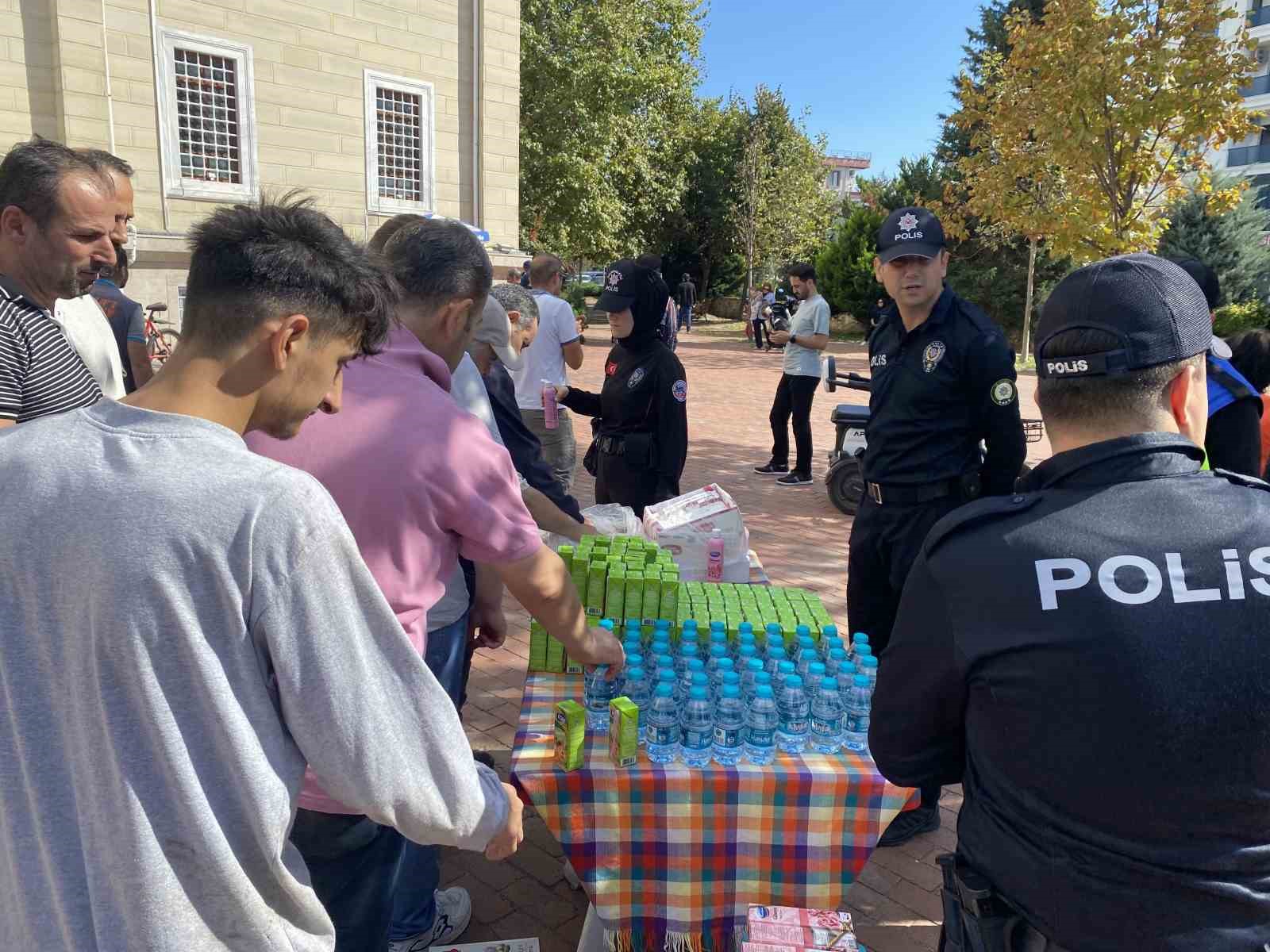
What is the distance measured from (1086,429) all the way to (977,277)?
26.2 metres

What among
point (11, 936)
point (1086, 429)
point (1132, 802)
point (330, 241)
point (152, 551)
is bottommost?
point (11, 936)

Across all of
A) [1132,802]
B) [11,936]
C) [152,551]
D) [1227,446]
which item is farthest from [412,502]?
[1227,446]

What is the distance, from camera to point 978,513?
1483 millimetres

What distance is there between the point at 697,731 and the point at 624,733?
0.70 feet

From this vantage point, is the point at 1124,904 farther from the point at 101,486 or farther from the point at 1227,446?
the point at 1227,446

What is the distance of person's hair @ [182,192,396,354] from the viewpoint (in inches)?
50.4

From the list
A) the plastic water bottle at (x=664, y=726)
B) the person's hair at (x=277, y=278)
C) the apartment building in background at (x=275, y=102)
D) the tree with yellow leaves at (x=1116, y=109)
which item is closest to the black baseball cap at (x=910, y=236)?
the plastic water bottle at (x=664, y=726)

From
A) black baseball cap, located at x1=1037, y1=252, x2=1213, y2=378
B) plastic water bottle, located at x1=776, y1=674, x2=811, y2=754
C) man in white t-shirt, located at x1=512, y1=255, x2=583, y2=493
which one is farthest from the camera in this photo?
man in white t-shirt, located at x1=512, y1=255, x2=583, y2=493

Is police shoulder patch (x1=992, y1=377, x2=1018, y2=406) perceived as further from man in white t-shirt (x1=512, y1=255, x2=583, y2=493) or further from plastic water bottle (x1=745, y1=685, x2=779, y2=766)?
man in white t-shirt (x1=512, y1=255, x2=583, y2=493)

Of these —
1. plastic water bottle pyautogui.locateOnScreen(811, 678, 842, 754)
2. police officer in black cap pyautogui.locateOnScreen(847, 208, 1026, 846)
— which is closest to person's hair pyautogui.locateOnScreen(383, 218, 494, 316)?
plastic water bottle pyautogui.locateOnScreen(811, 678, 842, 754)

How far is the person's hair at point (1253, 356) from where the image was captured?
359 cm

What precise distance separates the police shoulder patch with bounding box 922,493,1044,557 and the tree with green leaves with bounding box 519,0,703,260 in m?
25.5

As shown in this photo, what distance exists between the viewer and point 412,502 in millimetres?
1911

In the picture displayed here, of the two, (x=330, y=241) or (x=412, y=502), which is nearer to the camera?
(x=330, y=241)
